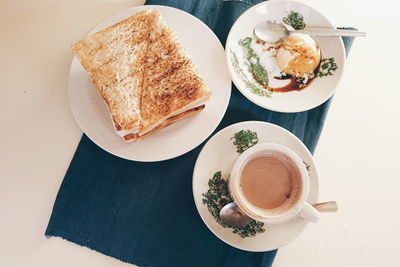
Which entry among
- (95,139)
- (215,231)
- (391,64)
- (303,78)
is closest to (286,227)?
(215,231)

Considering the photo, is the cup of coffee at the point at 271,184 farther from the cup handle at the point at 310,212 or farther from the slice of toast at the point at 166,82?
the slice of toast at the point at 166,82

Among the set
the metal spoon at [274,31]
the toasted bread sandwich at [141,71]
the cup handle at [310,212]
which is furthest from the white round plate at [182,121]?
the cup handle at [310,212]

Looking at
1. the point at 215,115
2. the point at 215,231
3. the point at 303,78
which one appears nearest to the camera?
the point at 215,231

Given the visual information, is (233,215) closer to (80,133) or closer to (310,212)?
(310,212)

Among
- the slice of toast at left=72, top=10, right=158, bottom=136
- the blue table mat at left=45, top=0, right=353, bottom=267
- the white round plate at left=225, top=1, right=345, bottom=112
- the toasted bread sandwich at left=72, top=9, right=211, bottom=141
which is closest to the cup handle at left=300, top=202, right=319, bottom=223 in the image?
the blue table mat at left=45, top=0, right=353, bottom=267

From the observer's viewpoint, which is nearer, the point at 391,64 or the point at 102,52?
the point at 102,52

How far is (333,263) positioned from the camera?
1.46m

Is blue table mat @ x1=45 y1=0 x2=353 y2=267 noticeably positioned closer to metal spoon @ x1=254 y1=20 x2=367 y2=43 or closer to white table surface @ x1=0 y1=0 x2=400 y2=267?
white table surface @ x1=0 y1=0 x2=400 y2=267

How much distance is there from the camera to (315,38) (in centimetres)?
154

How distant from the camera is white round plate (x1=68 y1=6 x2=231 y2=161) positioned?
138 centimetres

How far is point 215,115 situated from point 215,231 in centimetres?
43

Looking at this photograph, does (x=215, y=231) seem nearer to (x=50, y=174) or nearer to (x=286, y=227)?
(x=286, y=227)

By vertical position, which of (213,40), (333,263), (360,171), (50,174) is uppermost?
(213,40)

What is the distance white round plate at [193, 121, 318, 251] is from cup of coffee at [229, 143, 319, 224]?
0.08 meters
